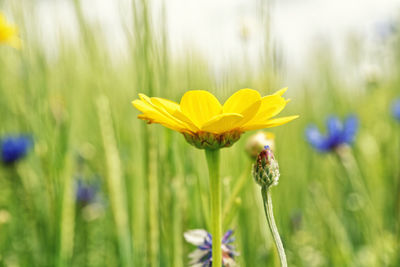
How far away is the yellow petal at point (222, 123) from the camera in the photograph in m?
0.27

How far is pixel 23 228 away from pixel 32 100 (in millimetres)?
443

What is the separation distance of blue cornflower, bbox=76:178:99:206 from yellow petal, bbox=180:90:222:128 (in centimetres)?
87

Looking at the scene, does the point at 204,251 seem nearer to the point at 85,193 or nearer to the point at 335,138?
the point at 335,138

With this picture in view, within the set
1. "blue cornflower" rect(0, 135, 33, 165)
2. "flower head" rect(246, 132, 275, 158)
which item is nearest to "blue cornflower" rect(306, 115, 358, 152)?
"flower head" rect(246, 132, 275, 158)

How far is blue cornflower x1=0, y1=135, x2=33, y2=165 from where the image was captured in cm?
97

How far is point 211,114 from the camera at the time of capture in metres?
0.31

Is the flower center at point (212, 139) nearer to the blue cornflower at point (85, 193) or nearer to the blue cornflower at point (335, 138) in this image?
the blue cornflower at point (335, 138)

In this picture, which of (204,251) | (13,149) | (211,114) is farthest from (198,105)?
(13,149)

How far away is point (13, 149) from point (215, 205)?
33.1 inches

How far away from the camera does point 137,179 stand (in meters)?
0.59

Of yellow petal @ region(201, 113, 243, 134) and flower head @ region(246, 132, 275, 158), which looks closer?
yellow petal @ region(201, 113, 243, 134)

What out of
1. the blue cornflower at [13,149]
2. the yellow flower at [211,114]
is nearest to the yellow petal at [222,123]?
the yellow flower at [211,114]

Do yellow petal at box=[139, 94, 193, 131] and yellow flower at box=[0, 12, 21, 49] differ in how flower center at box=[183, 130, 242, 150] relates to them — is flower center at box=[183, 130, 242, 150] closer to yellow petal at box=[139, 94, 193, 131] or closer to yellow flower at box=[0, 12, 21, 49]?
yellow petal at box=[139, 94, 193, 131]

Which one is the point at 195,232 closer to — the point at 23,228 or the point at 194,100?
the point at 194,100
